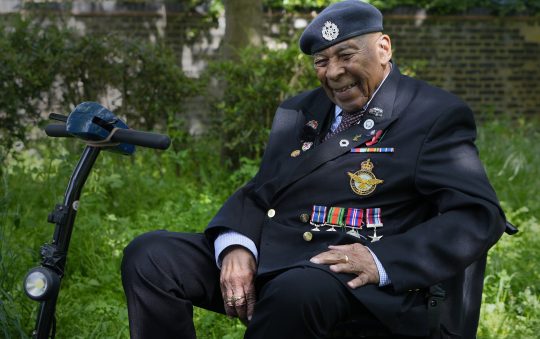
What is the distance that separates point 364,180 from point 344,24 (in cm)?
57

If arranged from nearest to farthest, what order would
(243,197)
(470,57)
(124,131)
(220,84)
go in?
(124,131), (243,197), (220,84), (470,57)

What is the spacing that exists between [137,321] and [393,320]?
87 cm

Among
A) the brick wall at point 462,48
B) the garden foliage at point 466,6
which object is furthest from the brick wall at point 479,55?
the garden foliage at point 466,6

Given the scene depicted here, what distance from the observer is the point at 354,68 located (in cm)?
312

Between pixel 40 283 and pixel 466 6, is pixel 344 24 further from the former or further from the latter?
pixel 466 6

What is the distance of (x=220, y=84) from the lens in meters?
7.40

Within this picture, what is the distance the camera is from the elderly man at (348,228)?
2.78 metres

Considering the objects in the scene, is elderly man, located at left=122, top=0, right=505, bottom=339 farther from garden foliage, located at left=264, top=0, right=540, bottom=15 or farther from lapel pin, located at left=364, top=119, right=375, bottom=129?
garden foliage, located at left=264, top=0, right=540, bottom=15

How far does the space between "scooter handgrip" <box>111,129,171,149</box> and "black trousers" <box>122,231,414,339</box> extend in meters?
0.52

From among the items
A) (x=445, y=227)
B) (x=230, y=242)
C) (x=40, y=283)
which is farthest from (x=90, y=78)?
(x=445, y=227)

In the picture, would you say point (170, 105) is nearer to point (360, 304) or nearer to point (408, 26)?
point (360, 304)

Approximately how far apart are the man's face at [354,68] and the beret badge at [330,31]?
Result: 34 millimetres

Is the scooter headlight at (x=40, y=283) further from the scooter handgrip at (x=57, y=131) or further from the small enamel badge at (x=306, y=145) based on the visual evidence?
the small enamel badge at (x=306, y=145)

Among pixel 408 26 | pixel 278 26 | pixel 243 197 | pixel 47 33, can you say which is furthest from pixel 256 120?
pixel 408 26
